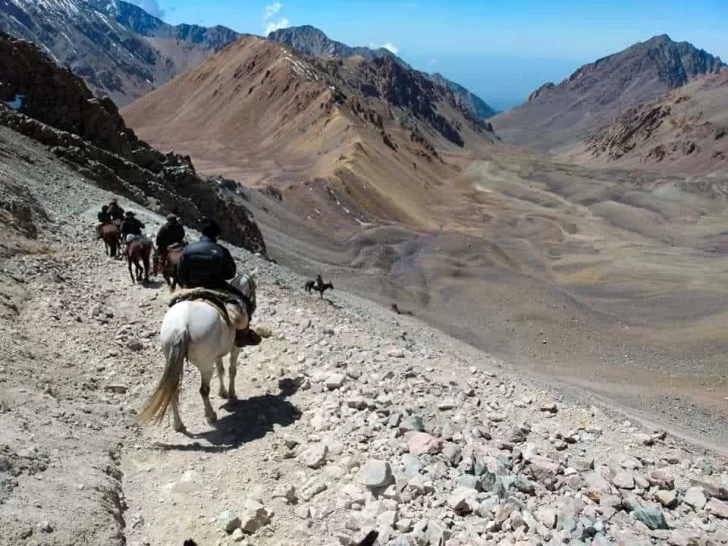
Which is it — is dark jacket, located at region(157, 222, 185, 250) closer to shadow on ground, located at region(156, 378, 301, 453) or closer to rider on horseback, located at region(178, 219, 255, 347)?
rider on horseback, located at region(178, 219, 255, 347)

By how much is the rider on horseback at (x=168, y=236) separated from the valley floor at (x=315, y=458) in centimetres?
316

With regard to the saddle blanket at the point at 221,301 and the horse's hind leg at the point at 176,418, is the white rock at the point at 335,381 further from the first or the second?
the horse's hind leg at the point at 176,418

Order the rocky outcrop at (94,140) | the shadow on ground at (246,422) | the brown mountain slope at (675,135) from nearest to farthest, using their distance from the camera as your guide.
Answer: the shadow on ground at (246,422), the rocky outcrop at (94,140), the brown mountain slope at (675,135)

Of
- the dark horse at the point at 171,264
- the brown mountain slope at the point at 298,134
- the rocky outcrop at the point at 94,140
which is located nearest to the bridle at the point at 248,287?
the dark horse at the point at 171,264

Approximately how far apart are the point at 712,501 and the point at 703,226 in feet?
281

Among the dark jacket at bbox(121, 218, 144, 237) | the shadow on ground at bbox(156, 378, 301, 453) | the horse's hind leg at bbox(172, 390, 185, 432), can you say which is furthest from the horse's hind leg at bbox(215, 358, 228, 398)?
the dark jacket at bbox(121, 218, 144, 237)

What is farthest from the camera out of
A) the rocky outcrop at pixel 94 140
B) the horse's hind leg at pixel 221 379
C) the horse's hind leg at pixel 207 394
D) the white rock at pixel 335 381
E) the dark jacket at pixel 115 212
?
the rocky outcrop at pixel 94 140

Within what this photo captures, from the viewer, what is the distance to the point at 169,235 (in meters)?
14.8

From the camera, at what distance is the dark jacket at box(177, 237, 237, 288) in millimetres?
9203

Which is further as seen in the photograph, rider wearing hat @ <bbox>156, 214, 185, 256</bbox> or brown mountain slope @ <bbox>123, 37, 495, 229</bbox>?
brown mountain slope @ <bbox>123, 37, 495, 229</bbox>

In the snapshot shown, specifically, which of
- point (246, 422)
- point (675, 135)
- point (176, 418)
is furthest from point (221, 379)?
point (675, 135)

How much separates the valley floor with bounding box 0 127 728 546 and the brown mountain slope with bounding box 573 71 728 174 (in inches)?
5304

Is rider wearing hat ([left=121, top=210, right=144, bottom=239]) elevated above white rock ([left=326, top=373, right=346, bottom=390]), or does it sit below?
Answer: above

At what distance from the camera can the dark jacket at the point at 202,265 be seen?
362 inches
